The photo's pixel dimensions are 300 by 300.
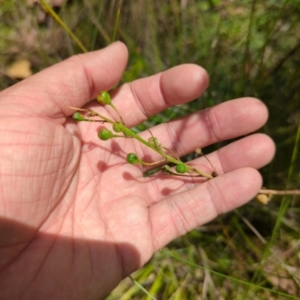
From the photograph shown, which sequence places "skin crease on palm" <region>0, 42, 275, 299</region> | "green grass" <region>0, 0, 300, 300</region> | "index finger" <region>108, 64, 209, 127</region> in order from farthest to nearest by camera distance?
"green grass" <region>0, 0, 300, 300</region> → "index finger" <region>108, 64, 209, 127</region> → "skin crease on palm" <region>0, 42, 275, 299</region>

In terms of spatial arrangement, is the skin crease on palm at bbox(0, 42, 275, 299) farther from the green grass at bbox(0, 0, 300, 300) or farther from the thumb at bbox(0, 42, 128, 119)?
the green grass at bbox(0, 0, 300, 300)

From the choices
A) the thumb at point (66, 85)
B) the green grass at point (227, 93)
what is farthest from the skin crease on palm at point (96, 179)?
the green grass at point (227, 93)

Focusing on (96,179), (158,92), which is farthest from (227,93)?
(96,179)

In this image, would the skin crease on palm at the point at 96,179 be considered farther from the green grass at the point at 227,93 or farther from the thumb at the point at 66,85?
the green grass at the point at 227,93

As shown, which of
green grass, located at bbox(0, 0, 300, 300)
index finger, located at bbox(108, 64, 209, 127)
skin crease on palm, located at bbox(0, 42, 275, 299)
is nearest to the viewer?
skin crease on palm, located at bbox(0, 42, 275, 299)

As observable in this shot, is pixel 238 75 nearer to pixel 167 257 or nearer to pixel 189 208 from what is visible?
pixel 189 208

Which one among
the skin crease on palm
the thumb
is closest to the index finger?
the skin crease on palm

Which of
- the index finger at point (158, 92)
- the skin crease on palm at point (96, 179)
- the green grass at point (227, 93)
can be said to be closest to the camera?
the skin crease on palm at point (96, 179)

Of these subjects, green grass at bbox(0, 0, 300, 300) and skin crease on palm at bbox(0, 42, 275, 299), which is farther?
green grass at bbox(0, 0, 300, 300)

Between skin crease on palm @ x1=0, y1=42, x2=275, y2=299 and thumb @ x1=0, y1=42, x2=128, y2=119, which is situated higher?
thumb @ x1=0, y1=42, x2=128, y2=119

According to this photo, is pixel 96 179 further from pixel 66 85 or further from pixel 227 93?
pixel 227 93
